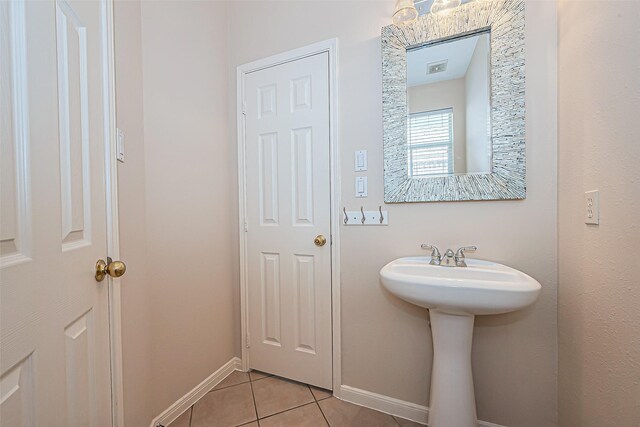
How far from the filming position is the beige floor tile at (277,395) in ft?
4.80

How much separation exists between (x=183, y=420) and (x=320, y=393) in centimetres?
75

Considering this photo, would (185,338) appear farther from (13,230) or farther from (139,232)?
(13,230)

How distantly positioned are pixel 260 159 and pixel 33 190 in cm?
125

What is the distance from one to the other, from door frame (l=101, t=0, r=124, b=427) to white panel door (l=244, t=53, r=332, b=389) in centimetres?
86

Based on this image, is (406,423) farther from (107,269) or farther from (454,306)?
(107,269)

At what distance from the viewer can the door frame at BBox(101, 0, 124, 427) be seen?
890 mm

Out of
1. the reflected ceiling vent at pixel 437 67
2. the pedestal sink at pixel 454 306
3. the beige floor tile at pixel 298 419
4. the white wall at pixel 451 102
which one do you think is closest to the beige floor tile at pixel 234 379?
the beige floor tile at pixel 298 419

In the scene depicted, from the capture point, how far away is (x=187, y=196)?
4.91 ft

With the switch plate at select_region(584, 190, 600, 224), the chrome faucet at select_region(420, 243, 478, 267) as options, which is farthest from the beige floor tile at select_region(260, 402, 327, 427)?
the switch plate at select_region(584, 190, 600, 224)

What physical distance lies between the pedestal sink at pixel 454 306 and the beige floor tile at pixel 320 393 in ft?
2.02

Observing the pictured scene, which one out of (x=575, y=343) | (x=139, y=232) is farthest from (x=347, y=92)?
(x=575, y=343)

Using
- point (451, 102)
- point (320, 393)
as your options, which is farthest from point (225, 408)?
point (451, 102)

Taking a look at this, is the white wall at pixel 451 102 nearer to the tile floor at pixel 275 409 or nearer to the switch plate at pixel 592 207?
the switch plate at pixel 592 207

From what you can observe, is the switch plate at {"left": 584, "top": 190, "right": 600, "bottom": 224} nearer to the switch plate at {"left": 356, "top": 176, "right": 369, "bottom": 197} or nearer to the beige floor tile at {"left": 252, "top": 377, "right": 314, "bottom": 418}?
the switch plate at {"left": 356, "top": 176, "right": 369, "bottom": 197}
